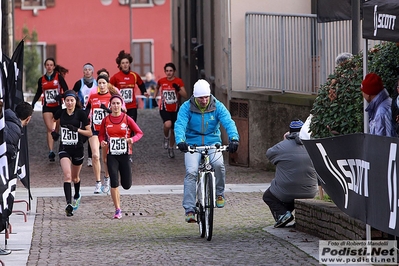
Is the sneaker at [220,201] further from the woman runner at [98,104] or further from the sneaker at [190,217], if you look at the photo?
the woman runner at [98,104]

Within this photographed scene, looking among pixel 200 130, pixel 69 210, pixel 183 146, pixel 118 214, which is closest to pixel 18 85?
pixel 69 210

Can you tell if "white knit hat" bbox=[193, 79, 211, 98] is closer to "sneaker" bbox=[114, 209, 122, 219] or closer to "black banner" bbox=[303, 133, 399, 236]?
"black banner" bbox=[303, 133, 399, 236]

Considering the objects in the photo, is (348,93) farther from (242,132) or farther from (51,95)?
(51,95)

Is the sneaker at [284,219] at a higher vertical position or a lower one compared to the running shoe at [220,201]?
lower

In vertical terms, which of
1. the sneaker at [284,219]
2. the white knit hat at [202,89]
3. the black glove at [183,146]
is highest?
the white knit hat at [202,89]

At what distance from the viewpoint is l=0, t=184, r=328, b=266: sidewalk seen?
10.5 meters

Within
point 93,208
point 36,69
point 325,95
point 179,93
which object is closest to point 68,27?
point 36,69

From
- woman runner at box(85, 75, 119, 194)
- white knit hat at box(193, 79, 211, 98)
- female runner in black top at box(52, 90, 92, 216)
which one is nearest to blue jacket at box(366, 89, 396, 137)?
white knit hat at box(193, 79, 211, 98)

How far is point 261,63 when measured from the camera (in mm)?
19609

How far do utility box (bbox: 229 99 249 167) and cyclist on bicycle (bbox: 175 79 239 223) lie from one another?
23.9 ft

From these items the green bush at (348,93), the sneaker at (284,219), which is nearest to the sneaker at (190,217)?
the sneaker at (284,219)

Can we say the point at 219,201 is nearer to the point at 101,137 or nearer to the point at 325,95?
the point at 325,95

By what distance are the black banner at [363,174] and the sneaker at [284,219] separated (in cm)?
145

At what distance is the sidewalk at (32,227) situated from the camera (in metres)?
10.5
